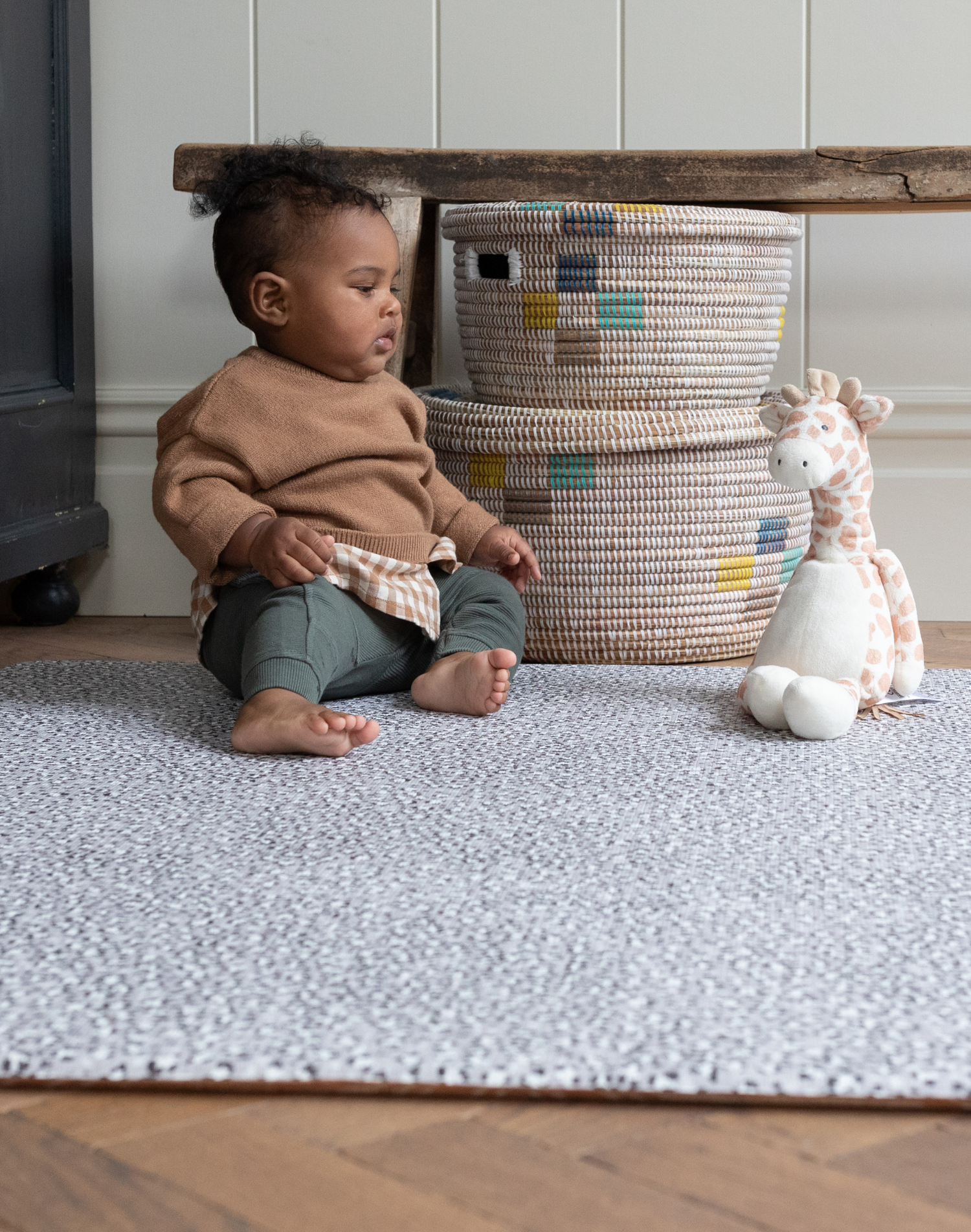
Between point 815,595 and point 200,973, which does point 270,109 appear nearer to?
point 815,595

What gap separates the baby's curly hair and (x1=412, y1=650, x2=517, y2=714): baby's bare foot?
1.22 feet

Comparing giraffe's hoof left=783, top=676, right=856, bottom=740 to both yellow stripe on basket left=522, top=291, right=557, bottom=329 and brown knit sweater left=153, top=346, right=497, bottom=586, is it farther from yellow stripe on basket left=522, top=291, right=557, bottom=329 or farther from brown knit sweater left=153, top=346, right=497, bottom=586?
yellow stripe on basket left=522, top=291, right=557, bottom=329

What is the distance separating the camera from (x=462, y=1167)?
436 mm

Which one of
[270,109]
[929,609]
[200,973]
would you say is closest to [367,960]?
[200,973]

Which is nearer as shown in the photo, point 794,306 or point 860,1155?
point 860,1155

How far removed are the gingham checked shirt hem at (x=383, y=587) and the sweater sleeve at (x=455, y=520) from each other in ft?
0.18

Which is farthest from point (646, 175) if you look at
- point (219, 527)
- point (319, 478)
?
point (219, 527)

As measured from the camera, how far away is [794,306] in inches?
59.5

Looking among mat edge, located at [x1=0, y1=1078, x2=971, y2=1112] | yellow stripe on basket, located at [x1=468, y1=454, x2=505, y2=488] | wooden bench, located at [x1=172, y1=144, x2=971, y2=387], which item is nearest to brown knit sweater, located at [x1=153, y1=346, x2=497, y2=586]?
yellow stripe on basket, located at [x1=468, y1=454, x2=505, y2=488]

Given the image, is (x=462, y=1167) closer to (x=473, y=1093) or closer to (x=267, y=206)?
(x=473, y=1093)

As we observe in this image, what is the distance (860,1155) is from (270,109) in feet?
4.61

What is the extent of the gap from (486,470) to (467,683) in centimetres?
33

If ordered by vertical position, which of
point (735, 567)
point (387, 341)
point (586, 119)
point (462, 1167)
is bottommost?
point (462, 1167)

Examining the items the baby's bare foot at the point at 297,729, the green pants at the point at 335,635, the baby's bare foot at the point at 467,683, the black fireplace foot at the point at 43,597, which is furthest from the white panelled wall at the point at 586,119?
the baby's bare foot at the point at 297,729
